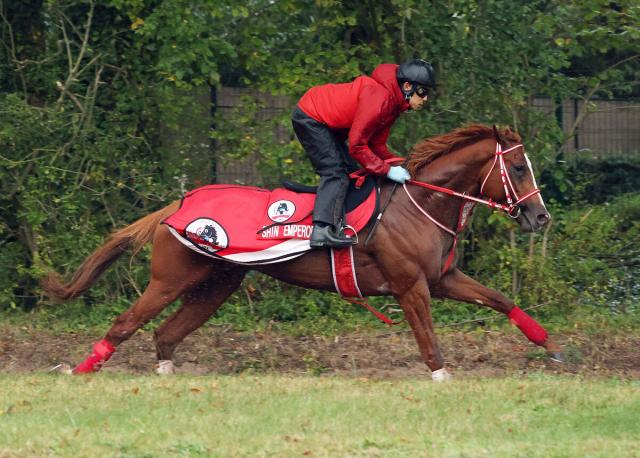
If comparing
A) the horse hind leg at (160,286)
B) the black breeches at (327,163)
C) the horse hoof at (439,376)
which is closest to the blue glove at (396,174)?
the black breeches at (327,163)

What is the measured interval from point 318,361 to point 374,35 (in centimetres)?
390

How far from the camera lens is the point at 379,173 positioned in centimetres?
838

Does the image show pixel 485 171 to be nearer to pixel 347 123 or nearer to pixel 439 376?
pixel 347 123

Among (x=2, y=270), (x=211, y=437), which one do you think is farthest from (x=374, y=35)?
(x=211, y=437)

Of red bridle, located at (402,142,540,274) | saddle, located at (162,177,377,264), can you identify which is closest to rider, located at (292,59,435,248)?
saddle, located at (162,177,377,264)

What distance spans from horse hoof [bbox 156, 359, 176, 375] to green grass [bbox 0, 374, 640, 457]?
0.94 metres

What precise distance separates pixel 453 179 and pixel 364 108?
916 mm

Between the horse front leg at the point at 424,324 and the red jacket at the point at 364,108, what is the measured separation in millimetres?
930

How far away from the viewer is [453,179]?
8516mm

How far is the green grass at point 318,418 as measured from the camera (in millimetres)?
5938

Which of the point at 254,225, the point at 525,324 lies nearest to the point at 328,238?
the point at 254,225

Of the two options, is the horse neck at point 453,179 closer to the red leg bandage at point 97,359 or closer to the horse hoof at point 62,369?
the red leg bandage at point 97,359

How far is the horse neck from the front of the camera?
8.45m

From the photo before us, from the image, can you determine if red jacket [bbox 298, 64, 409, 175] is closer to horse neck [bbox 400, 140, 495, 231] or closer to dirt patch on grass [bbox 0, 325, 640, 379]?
horse neck [bbox 400, 140, 495, 231]
